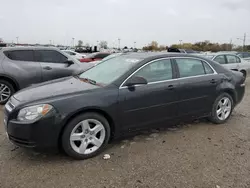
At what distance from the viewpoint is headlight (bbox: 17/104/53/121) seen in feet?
9.78

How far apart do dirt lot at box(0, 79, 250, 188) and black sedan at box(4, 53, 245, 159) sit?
28 cm

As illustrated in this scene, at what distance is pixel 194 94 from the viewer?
14.1 feet

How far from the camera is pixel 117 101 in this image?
345 centimetres

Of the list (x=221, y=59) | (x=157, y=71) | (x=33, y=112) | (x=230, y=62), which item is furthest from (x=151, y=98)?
(x=230, y=62)

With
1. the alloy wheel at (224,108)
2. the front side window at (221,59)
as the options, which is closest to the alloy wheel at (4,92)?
the alloy wheel at (224,108)

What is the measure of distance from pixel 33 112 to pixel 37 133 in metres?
0.27

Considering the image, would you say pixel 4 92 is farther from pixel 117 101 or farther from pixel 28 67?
pixel 117 101

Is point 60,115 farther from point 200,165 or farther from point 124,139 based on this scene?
point 200,165

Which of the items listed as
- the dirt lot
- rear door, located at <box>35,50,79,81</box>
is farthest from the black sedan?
rear door, located at <box>35,50,79,81</box>

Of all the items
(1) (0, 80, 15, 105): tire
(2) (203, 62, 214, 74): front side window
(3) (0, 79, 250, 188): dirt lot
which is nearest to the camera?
(3) (0, 79, 250, 188): dirt lot

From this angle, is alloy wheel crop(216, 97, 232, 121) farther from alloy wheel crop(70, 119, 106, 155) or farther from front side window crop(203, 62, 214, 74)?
alloy wheel crop(70, 119, 106, 155)

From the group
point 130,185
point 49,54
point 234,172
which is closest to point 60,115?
point 130,185

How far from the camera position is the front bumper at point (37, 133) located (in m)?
2.95

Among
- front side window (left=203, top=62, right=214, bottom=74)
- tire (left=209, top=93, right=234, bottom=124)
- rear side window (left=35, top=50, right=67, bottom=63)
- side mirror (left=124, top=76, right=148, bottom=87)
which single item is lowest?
tire (left=209, top=93, right=234, bottom=124)
